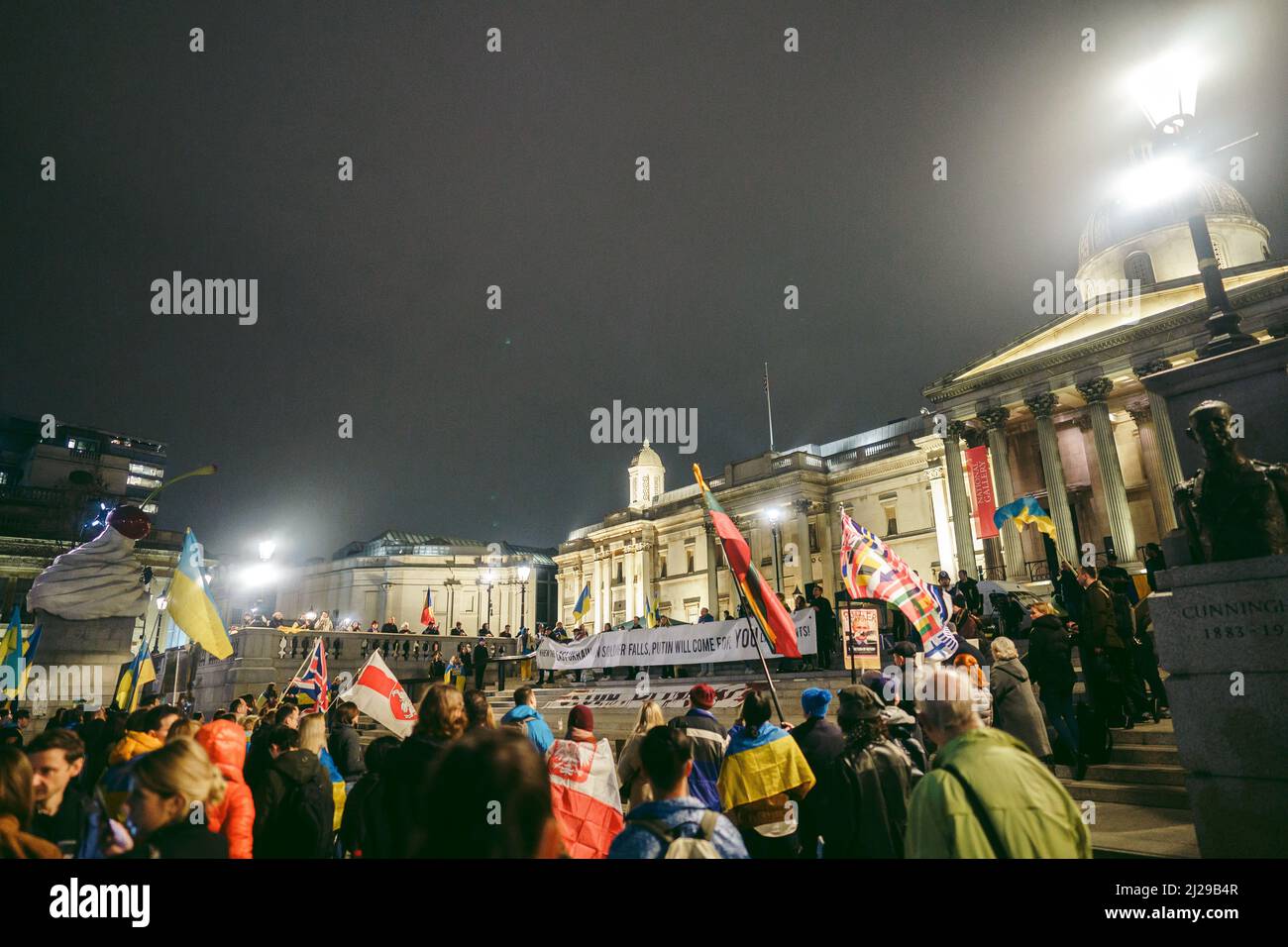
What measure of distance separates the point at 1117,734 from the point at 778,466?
1685 inches

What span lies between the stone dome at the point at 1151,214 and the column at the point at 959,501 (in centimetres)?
1630

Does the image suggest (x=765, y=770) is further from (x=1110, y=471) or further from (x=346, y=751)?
(x=1110, y=471)

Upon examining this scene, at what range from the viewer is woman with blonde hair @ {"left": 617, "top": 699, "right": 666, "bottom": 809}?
4.49m

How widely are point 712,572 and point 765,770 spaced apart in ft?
169

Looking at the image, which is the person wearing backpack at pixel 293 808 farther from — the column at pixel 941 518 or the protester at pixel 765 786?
the column at pixel 941 518

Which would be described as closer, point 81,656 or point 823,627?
point 81,656

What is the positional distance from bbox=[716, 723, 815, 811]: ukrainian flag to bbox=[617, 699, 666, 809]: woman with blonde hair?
0.59 metres

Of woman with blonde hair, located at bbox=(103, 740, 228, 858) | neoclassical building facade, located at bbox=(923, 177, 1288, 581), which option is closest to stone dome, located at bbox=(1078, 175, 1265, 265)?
neoclassical building facade, located at bbox=(923, 177, 1288, 581)

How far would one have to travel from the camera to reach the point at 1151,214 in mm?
39688

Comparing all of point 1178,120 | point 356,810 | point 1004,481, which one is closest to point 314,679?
point 356,810

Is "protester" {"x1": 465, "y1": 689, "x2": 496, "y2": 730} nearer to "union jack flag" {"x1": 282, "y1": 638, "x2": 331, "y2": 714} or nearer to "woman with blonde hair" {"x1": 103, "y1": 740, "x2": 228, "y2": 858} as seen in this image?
"woman with blonde hair" {"x1": 103, "y1": 740, "x2": 228, "y2": 858}

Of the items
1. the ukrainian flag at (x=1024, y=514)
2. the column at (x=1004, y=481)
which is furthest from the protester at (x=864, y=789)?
the column at (x=1004, y=481)
